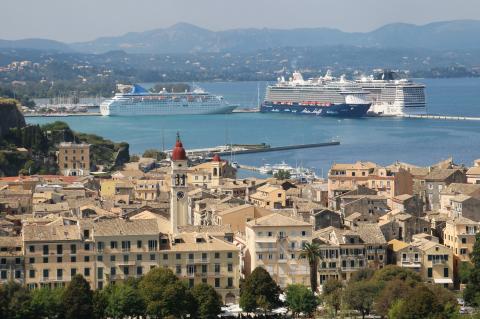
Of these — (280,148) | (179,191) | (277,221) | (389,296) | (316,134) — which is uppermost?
(179,191)

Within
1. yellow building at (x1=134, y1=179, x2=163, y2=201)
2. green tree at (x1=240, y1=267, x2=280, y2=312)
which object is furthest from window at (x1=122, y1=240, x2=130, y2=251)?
yellow building at (x1=134, y1=179, x2=163, y2=201)

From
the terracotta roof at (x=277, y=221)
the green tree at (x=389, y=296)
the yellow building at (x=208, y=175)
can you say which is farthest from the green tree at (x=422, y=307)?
the yellow building at (x=208, y=175)

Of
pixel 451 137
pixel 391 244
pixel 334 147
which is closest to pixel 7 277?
pixel 391 244

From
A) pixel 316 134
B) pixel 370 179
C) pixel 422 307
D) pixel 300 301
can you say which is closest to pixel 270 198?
pixel 370 179

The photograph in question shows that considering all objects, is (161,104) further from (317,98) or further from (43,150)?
(43,150)

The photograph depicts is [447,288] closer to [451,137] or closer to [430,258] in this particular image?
[430,258]

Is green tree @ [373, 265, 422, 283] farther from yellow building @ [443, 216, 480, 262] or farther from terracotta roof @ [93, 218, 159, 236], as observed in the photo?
terracotta roof @ [93, 218, 159, 236]

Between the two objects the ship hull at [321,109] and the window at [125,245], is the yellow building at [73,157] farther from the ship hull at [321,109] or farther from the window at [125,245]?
the ship hull at [321,109]
